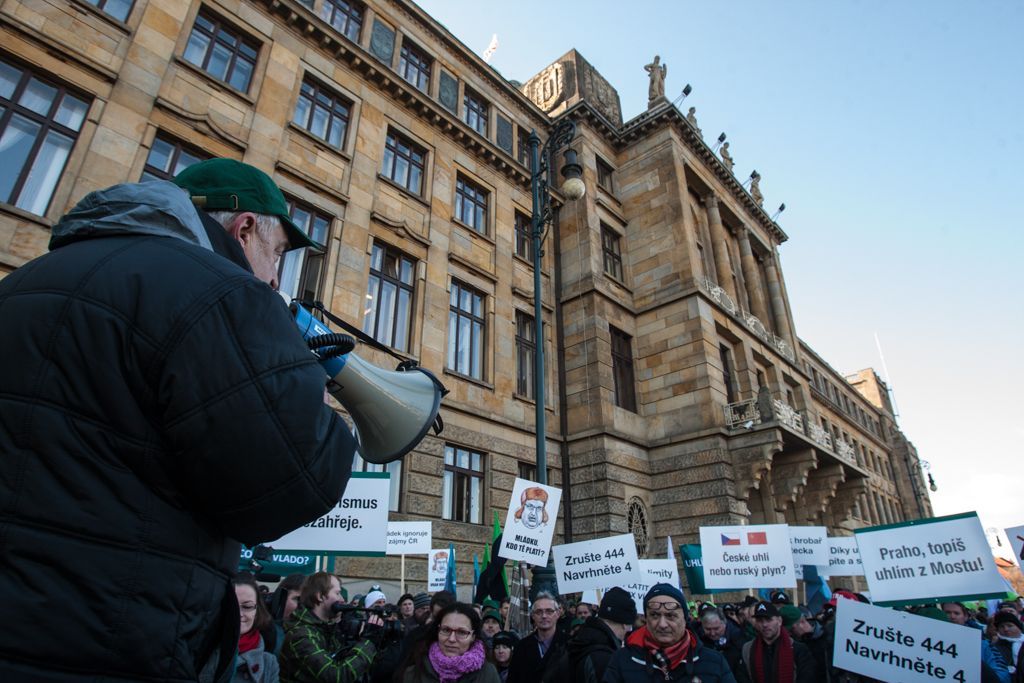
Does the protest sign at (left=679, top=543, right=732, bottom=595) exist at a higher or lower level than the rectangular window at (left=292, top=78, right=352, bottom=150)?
lower

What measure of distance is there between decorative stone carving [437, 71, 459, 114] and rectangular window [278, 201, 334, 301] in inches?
268

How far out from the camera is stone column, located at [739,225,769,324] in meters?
24.1

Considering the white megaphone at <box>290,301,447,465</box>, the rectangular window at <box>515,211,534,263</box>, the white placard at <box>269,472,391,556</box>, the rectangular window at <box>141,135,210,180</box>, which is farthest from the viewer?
the rectangular window at <box>515,211,534,263</box>

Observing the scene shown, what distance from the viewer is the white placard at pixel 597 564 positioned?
25.8 ft

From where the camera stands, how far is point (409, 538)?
999cm

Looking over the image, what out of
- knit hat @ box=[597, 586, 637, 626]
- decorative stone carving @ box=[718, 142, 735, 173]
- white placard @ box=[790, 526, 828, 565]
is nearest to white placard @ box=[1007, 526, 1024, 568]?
white placard @ box=[790, 526, 828, 565]

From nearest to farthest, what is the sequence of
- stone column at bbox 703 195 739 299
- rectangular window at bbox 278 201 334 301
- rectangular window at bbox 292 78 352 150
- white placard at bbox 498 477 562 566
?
white placard at bbox 498 477 562 566
rectangular window at bbox 278 201 334 301
rectangular window at bbox 292 78 352 150
stone column at bbox 703 195 739 299

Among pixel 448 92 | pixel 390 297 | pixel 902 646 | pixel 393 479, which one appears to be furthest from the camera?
pixel 448 92

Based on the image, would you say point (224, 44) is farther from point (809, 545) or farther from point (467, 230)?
point (809, 545)

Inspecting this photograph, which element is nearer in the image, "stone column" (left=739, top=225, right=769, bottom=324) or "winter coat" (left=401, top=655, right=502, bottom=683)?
"winter coat" (left=401, top=655, right=502, bottom=683)

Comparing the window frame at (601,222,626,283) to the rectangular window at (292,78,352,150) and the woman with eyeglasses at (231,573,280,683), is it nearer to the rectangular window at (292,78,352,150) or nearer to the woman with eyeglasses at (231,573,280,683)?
the rectangular window at (292,78,352,150)

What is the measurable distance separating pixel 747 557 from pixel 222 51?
14966 millimetres

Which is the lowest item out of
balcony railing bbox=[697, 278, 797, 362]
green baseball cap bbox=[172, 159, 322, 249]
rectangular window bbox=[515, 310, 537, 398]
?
green baseball cap bbox=[172, 159, 322, 249]

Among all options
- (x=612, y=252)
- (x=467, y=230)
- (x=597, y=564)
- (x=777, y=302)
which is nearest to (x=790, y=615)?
(x=597, y=564)
